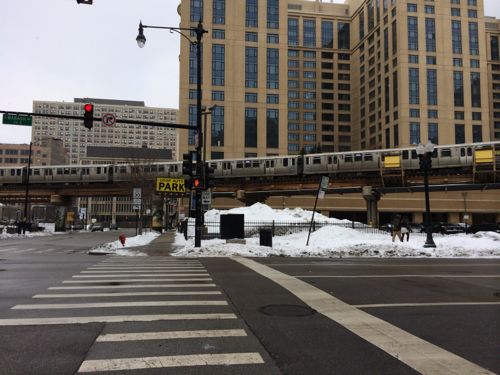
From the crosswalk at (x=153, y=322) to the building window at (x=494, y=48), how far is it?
139 m

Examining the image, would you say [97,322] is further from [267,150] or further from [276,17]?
[276,17]

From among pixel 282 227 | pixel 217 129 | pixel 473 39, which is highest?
pixel 473 39

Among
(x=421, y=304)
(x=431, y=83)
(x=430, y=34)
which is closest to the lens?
(x=421, y=304)

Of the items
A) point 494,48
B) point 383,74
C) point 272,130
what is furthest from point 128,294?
point 494,48

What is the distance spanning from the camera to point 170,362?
15.6 feet

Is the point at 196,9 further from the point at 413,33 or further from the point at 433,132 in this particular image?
the point at 433,132

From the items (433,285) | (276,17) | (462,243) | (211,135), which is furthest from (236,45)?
(433,285)

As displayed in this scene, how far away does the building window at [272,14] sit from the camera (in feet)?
338

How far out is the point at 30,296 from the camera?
8547mm

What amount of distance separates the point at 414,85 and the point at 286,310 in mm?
101425

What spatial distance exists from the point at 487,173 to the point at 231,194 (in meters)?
35.1

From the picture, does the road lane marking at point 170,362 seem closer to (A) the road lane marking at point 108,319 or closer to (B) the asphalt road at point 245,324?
(B) the asphalt road at point 245,324

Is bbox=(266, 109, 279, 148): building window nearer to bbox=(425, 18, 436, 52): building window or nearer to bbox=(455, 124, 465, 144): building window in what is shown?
bbox=(425, 18, 436, 52): building window

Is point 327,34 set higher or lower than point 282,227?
higher
